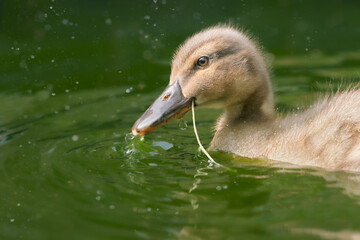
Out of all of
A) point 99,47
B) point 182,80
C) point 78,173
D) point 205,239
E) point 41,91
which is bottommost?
point 205,239

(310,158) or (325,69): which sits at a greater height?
(325,69)

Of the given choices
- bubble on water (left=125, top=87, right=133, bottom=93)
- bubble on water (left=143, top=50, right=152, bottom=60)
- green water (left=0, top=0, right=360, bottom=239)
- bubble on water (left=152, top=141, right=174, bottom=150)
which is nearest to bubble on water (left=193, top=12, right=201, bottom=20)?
green water (left=0, top=0, right=360, bottom=239)

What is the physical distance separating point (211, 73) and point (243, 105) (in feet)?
1.57

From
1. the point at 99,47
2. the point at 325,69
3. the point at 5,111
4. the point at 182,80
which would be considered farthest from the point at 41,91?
the point at 325,69

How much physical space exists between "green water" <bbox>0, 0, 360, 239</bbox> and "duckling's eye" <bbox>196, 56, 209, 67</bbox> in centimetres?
82

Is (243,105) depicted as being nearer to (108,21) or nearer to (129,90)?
(129,90)

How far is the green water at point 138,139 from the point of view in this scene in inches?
171

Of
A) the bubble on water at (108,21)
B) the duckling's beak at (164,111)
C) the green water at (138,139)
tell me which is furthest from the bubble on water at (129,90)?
the bubble on water at (108,21)

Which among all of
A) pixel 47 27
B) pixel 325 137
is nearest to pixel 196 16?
pixel 47 27

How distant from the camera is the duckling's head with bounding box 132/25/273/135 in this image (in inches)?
225

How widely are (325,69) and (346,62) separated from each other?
433mm

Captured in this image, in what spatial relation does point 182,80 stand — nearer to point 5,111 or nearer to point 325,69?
point 5,111

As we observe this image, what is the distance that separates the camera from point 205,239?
157 inches

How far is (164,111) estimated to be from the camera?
18.4ft
